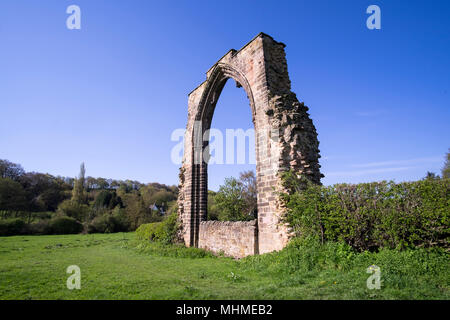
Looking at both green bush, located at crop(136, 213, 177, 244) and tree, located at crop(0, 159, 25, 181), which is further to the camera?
tree, located at crop(0, 159, 25, 181)

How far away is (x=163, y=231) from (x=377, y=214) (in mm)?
9185

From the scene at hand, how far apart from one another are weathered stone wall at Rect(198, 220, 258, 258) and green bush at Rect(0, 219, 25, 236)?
19112 millimetres

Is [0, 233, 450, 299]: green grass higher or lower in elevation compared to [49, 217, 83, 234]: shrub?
higher

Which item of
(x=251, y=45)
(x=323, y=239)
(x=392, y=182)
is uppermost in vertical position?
(x=251, y=45)

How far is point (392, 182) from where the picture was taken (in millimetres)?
4660

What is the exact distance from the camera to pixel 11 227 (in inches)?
790

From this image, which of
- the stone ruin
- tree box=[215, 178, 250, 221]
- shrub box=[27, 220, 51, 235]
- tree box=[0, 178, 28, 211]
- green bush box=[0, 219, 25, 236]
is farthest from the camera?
tree box=[0, 178, 28, 211]

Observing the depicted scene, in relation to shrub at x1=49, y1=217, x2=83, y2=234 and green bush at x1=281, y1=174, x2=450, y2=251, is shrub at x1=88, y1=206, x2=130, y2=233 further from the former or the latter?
green bush at x1=281, y1=174, x2=450, y2=251

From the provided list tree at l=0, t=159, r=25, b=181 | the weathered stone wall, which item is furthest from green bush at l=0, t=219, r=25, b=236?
tree at l=0, t=159, r=25, b=181

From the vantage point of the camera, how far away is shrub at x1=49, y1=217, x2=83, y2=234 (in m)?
22.5

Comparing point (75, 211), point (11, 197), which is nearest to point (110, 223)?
point (75, 211)
